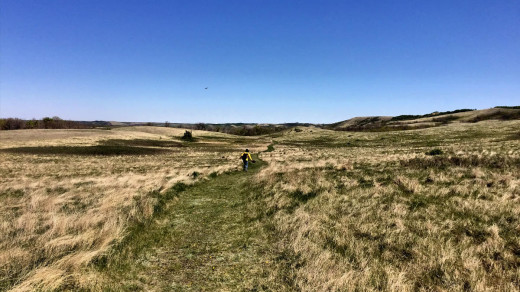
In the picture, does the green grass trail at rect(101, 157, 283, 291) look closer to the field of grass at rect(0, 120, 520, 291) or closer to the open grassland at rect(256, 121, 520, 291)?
the field of grass at rect(0, 120, 520, 291)

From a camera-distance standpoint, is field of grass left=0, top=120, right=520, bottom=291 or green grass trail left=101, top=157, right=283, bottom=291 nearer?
field of grass left=0, top=120, right=520, bottom=291

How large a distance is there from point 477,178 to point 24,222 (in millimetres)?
18134

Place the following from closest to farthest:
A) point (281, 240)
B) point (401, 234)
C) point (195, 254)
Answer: point (195, 254)
point (401, 234)
point (281, 240)

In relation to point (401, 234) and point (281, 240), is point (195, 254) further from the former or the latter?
point (401, 234)

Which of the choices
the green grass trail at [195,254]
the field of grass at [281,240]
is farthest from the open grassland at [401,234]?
the green grass trail at [195,254]

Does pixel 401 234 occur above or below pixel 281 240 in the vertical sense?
above

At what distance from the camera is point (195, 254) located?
692 cm

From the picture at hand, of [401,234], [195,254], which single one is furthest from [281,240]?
[401,234]

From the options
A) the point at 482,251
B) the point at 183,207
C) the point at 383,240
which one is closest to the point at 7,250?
the point at 183,207

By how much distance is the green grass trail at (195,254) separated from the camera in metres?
5.57

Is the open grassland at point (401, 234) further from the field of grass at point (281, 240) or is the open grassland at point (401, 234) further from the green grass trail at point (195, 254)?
the green grass trail at point (195, 254)

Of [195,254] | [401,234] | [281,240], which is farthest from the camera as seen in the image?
[281,240]

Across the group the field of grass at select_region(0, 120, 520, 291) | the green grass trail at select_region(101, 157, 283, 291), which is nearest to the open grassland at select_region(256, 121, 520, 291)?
the field of grass at select_region(0, 120, 520, 291)

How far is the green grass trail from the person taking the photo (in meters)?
5.57
